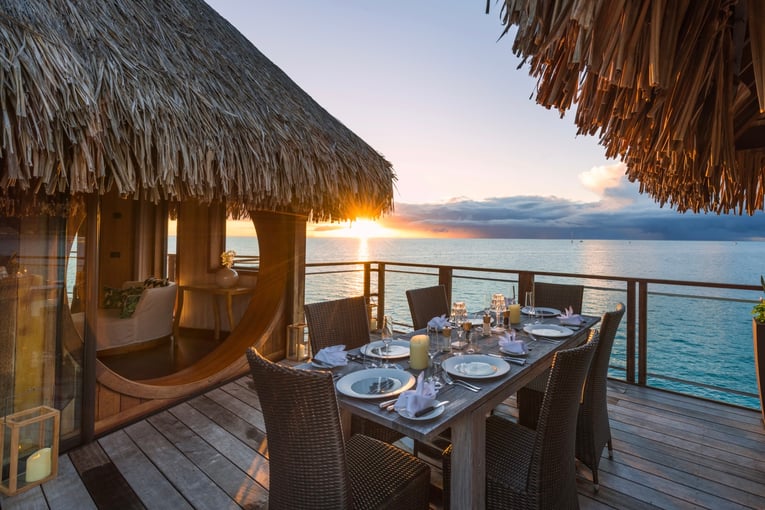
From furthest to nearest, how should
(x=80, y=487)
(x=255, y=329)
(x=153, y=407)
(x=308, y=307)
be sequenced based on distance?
(x=255, y=329) → (x=153, y=407) → (x=308, y=307) → (x=80, y=487)

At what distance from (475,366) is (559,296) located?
1.85 m

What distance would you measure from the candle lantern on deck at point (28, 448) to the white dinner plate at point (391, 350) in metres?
1.79

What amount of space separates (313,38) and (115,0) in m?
3.16

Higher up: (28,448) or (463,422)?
(463,422)

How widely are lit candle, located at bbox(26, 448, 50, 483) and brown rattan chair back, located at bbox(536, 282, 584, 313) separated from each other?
3597 mm

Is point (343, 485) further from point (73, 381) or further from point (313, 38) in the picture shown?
point (313, 38)

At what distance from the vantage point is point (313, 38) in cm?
569

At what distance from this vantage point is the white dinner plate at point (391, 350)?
2.05m

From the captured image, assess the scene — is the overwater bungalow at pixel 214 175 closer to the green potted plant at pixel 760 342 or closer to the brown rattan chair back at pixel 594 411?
the brown rattan chair back at pixel 594 411

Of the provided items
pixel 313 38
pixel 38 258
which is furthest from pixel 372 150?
pixel 38 258

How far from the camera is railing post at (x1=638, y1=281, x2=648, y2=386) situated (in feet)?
11.5

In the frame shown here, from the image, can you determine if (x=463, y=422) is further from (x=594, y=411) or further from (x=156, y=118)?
(x=156, y=118)

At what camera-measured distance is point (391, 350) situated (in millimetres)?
2162

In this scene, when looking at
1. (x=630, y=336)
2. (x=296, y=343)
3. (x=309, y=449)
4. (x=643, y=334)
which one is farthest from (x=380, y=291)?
(x=309, y=449)
